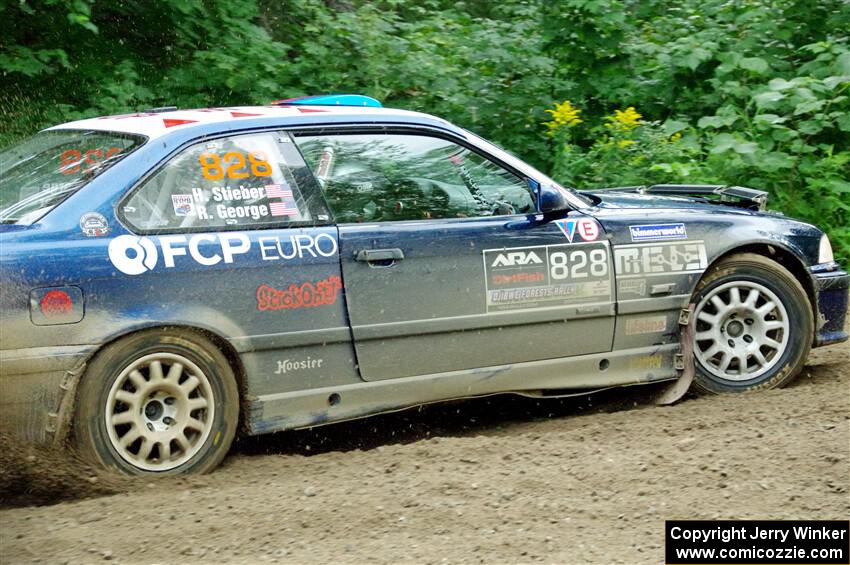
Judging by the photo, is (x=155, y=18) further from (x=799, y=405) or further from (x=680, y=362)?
(x=799, y=405)

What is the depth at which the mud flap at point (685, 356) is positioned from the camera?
5656mm

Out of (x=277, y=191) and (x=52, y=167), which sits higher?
(x=52, y=167)

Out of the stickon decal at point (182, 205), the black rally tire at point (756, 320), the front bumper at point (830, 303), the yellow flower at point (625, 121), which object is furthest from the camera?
the yellow flower at point (625, 121)

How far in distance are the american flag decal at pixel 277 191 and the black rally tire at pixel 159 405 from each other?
0.73 meters

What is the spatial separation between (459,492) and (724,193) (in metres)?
2.76

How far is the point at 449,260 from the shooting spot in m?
5.11

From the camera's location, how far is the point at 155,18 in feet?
29.8

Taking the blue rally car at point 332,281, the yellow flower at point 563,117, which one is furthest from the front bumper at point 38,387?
the yellow flower at point 563,117

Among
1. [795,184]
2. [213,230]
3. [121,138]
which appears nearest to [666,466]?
[213,230]

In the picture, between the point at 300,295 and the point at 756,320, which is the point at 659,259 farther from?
the point at 300,295

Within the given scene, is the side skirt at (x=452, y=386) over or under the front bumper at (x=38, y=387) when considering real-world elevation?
under

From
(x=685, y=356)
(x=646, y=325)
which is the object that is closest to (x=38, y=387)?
(x=646, y=325)

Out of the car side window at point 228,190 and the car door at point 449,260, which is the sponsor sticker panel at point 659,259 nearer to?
the car door at point 449,260

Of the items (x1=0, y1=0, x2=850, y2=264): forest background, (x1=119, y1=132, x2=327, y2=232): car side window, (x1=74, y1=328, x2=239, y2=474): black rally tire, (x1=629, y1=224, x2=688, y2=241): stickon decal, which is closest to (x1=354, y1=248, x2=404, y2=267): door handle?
(x1=119, y1=132, x2=327, y2=232): car side window
